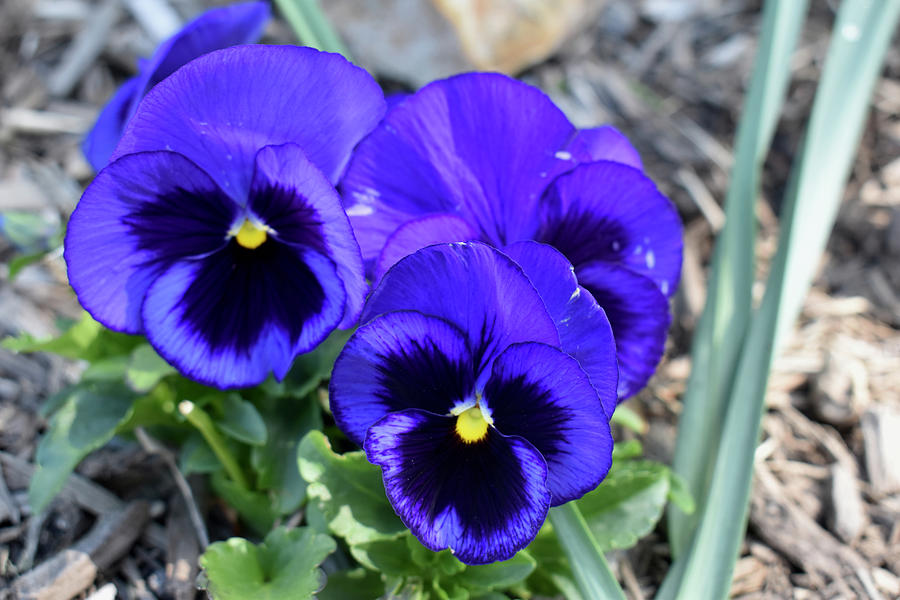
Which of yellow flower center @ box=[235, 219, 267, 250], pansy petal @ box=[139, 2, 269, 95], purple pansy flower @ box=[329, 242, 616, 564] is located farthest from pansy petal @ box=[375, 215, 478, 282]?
pansy petal @ box=[139, 2, 269, 95]

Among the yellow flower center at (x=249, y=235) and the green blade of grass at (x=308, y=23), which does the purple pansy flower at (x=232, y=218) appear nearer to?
the yellow flower center at (x=249, y=235)

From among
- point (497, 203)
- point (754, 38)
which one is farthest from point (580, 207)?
point (754, 38)

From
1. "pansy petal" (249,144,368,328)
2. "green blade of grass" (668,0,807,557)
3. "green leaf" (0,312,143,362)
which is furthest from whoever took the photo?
"green blade of grass" (668,0,807,557)

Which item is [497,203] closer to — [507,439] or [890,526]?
[507,439]

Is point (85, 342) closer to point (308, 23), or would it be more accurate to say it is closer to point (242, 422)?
point (242, 422)

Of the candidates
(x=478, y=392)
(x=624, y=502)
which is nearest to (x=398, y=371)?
(x=478, y=392)

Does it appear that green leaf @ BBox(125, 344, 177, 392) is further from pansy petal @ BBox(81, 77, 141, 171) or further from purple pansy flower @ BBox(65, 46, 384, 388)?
pansy petal @ BBox(81, 77, 141, 171)
